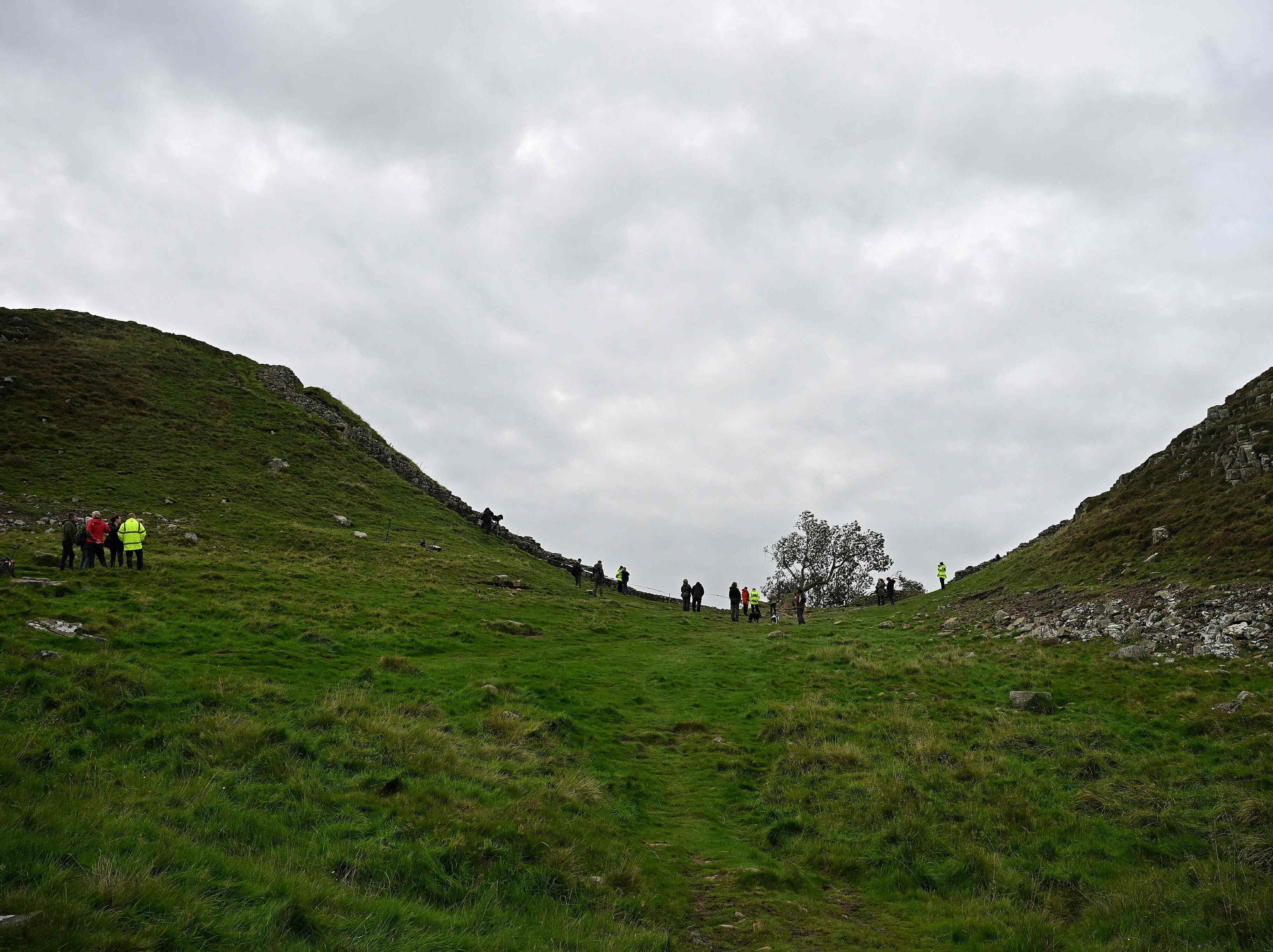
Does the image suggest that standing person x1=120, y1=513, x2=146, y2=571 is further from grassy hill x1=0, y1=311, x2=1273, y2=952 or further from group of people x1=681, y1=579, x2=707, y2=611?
group of people x1=681, y1=579, x2=707, y2=611

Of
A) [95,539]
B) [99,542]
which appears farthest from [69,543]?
[99,542]

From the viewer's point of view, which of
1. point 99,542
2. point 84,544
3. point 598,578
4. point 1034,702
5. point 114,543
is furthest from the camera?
point 598,578

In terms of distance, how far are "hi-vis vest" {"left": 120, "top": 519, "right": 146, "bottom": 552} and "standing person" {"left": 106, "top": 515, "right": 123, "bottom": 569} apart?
866 millimetres

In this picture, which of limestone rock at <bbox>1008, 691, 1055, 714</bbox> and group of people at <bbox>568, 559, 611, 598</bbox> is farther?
group of people at <bbox>568, 559, 611, 598</bbox>

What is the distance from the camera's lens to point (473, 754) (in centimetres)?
1263

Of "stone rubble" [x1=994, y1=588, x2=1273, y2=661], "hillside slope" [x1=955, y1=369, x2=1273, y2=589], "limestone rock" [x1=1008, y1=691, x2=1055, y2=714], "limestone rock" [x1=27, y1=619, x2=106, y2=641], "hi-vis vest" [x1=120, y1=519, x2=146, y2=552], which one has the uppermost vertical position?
"hillside slope" [x1=955, y1=369, x2=1273, y2=589]

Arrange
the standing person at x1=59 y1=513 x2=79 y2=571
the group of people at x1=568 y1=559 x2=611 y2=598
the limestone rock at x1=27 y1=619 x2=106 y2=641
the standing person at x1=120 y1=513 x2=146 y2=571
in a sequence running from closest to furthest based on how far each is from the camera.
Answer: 1. the limestone rock at x1=27 y1=619 x2=106 y2=641
2. the standing person at x1=59 y1=513 x2=79 y2=571
3. the standing person at x1=120 y1=513 x2=146 y2=571
4. the group of people at x1=568 y1=559 x2=611 y2=598

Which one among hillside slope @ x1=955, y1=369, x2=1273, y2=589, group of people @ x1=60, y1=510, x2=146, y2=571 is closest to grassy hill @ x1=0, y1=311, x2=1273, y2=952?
group of people @ x1=60, y1=510, x2=146, y2=571

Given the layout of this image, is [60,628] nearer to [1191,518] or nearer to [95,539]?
[95,539]

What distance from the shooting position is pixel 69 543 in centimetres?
2453

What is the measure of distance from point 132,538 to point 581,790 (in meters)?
23.6

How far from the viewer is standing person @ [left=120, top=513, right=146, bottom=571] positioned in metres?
25.7

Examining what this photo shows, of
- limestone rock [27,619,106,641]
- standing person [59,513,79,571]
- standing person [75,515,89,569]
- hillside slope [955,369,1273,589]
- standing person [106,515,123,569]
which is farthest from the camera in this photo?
standing person [106,515,123,569]

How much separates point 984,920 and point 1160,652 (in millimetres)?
14450
